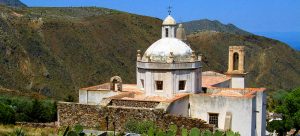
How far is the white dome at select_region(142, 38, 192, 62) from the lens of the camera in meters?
25.4

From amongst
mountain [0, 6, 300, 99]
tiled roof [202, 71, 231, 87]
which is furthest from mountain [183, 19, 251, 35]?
tiled roof [202, 71, 231, 87]

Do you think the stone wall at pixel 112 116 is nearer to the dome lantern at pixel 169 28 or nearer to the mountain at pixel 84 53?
the dome lantern at pixel 169 28

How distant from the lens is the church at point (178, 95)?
23688 millimetres

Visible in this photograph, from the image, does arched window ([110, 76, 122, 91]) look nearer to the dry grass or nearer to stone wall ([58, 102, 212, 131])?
stone wall ([58, 102, 212, 131])

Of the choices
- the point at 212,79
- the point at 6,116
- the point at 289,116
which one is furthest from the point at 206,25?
the point at 6,116

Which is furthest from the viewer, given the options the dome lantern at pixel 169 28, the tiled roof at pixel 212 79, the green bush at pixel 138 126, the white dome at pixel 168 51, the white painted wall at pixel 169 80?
the tiled roof at pixel 212 79

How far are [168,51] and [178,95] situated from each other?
2.42 meters

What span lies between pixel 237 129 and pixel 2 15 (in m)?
54.5

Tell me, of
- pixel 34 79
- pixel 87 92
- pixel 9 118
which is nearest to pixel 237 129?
pixel 87 92

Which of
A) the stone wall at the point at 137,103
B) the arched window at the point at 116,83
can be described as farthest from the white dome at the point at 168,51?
the stone wall at the point at 137,103

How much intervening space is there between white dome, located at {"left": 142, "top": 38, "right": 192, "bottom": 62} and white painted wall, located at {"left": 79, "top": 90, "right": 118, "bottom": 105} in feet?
10.5

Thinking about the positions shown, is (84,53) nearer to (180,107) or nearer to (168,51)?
(168,51)

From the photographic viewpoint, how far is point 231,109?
940 inches

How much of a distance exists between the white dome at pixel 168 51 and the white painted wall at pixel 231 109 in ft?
7.15
